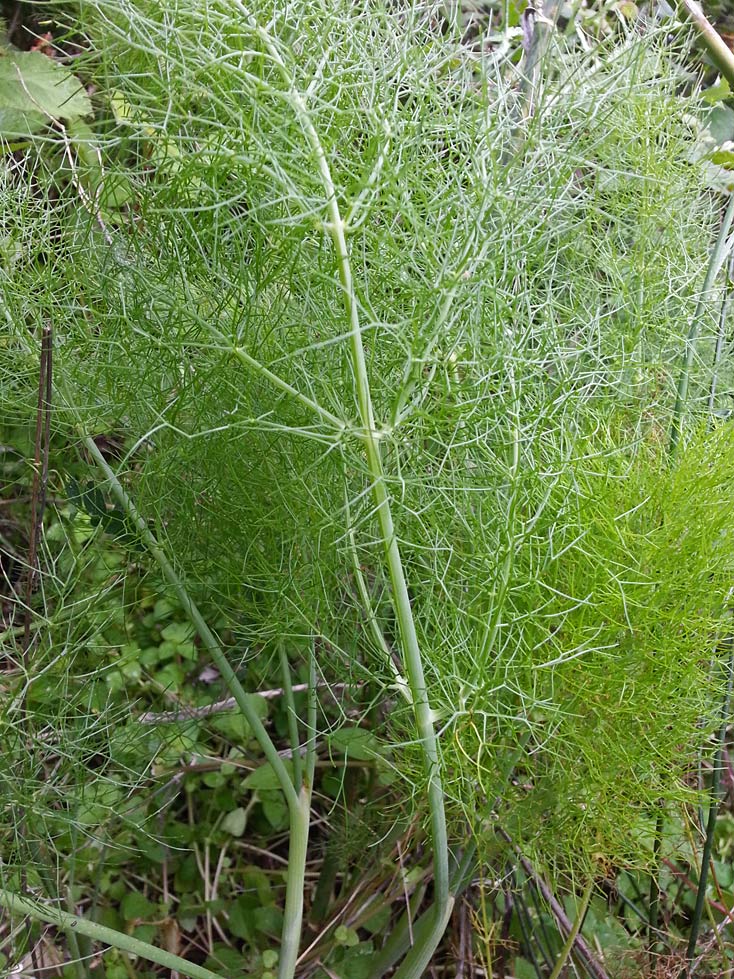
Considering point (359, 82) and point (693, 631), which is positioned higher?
point (359, 82)

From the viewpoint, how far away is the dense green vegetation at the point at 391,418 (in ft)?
1.60

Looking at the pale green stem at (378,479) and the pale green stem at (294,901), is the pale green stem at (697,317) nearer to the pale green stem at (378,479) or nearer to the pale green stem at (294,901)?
the pale green stem at (378,479)

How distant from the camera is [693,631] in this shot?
1.96ft

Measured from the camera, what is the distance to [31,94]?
79 cm

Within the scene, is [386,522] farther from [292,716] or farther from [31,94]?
[31,94]

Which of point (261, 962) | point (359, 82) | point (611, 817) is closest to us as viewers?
point (359, 82)

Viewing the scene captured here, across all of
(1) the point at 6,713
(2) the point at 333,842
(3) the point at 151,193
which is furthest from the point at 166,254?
(2) the point at 333,842

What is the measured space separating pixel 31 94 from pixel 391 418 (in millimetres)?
537

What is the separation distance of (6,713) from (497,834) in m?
0.39

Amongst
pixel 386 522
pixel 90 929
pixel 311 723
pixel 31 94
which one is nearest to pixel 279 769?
pixel 311 723

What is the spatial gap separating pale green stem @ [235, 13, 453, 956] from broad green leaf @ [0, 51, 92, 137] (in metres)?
0.39

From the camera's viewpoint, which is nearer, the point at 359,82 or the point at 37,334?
the point at 359,82

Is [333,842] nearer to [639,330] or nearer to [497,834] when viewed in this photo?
[497,834]

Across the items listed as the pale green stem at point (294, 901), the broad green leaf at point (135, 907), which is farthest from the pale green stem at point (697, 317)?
the broad green leaf at point (135, 907)
